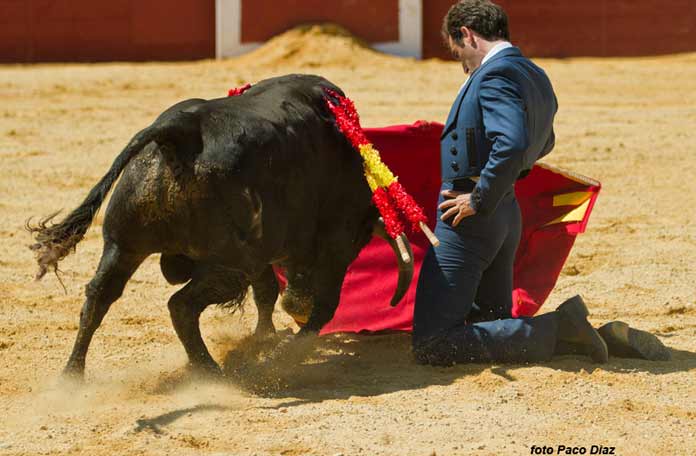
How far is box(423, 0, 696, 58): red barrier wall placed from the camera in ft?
39.2

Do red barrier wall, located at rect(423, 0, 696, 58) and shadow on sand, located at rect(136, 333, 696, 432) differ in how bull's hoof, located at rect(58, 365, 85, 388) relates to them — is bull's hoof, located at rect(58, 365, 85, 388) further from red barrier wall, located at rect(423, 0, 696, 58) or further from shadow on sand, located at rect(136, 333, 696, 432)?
red barrier wall, located at rect(423, 0, 696, 58)

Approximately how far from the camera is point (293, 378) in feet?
13.2

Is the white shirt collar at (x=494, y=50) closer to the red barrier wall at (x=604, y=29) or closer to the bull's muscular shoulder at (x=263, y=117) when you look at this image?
the bull's muscular shoulder at (x=263, y=117)

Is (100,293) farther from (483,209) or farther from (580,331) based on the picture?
(580,331)

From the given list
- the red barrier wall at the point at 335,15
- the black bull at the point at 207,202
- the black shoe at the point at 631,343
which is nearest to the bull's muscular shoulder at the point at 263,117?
the black bull at the point at 207,202

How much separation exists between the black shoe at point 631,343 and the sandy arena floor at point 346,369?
0.26 ft

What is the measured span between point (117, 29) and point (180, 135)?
8936 mm

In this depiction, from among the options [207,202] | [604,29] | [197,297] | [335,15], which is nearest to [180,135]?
[207,202]

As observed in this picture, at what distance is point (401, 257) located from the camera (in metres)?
4.35

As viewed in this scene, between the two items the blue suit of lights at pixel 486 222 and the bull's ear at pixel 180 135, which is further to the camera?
the blue suit of lights at pixel 486 222

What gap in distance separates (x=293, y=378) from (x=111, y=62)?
28.7ft

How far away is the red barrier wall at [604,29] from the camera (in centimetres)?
1195

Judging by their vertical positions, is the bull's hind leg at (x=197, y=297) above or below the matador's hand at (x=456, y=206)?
below

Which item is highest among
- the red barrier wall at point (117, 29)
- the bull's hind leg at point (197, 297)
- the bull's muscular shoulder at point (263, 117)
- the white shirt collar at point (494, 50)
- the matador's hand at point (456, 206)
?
the white shirt collar at point (494, 50)
